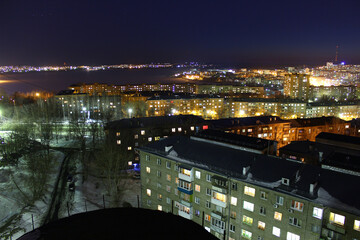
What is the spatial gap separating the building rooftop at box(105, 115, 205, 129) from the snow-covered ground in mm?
4791

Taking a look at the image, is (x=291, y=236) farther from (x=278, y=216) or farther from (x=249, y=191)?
(x=249, y=191)

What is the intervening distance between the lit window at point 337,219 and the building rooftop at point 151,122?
54.2 ft

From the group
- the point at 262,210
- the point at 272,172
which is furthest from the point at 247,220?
the point at 272,172

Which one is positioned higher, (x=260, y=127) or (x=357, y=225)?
(x=357, y=225)

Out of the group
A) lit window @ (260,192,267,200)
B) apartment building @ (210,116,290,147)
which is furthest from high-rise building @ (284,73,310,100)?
lit window @ (260,192,267,200)

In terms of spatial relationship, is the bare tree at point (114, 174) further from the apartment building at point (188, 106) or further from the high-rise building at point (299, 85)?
the high-rise building at point (299, 85)

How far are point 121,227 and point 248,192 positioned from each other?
564 centimetres

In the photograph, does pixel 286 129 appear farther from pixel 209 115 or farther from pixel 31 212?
pixel 31 212

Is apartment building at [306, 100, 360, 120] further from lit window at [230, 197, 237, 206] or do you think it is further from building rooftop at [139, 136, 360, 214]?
lit window at [230, 197, 237, 206]

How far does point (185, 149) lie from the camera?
12.5 meters

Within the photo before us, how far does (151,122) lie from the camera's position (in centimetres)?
2372

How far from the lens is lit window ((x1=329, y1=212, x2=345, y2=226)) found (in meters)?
8.00

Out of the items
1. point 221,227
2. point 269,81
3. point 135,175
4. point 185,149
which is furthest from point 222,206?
point 269,81

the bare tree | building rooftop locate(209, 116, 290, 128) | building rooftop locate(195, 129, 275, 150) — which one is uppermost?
building rooftop locate(195, 129, 275, 150)
